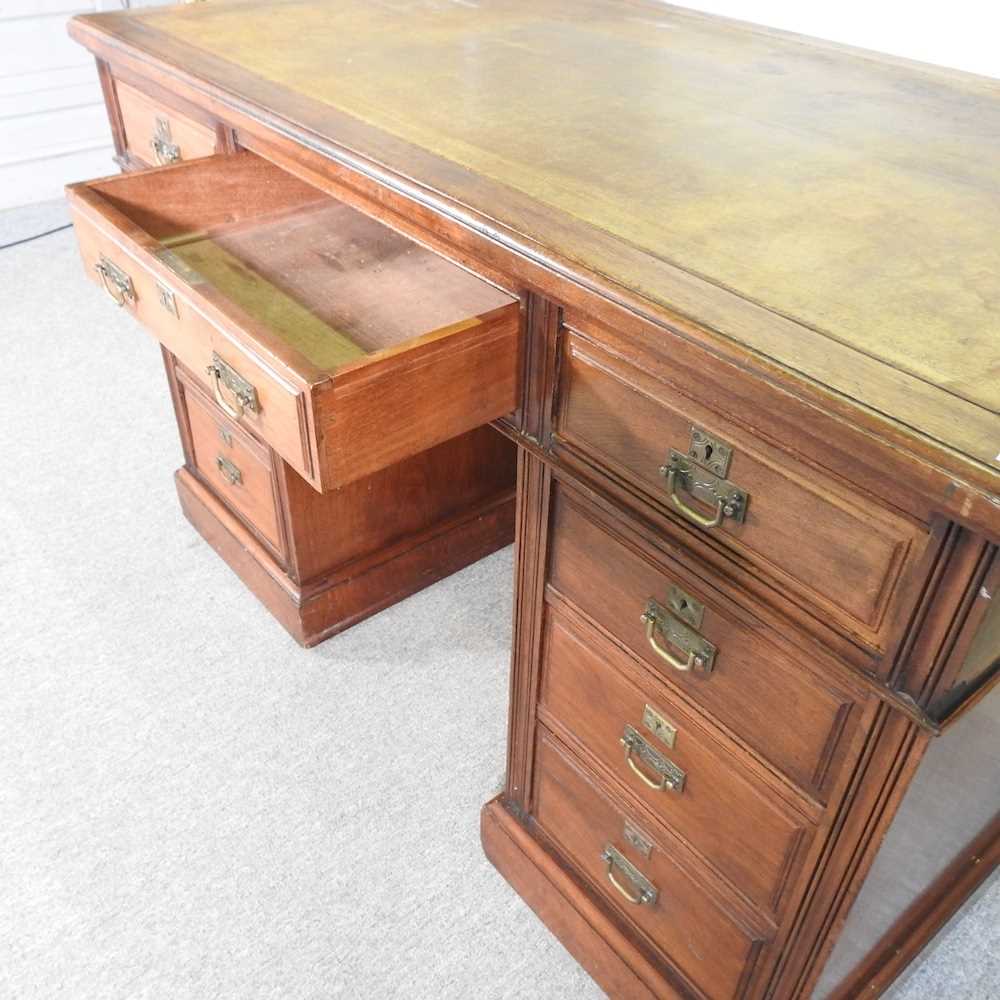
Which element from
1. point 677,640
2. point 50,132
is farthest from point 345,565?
point 50,132

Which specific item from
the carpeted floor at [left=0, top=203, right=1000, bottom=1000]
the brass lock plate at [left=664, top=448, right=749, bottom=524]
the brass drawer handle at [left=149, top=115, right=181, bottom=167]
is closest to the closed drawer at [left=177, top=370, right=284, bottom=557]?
the carpeted floor at [left=0, top=203, right=1000, bottom=1000]

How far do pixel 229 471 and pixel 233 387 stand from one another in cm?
65

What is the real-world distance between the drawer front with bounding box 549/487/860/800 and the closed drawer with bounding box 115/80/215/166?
72 centimetres

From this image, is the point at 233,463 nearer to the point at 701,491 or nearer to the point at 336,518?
the point at 336,518

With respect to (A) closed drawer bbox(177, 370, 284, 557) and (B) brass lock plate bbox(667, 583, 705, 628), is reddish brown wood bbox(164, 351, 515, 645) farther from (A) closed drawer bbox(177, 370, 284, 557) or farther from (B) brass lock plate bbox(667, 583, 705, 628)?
(B) brass lock plate bbox(667, 583, 705, 628)

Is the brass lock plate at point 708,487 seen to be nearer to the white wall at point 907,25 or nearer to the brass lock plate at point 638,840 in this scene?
the brass lock plate at point 638,840

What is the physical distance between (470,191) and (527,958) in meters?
0.84

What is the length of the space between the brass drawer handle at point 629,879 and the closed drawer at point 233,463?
67 centimetres

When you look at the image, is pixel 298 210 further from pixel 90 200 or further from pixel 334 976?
pixel 334 976

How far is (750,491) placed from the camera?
0.64 metres

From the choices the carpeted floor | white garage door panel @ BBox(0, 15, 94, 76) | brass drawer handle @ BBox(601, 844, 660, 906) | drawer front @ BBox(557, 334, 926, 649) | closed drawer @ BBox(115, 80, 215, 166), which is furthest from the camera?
white garage door panel @ BBox(0, 15, 94, 76)

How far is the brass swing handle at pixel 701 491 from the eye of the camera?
0.65 m

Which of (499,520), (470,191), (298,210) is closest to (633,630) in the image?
(470,191)

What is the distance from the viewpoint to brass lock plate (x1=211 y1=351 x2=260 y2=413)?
2.72 feet
